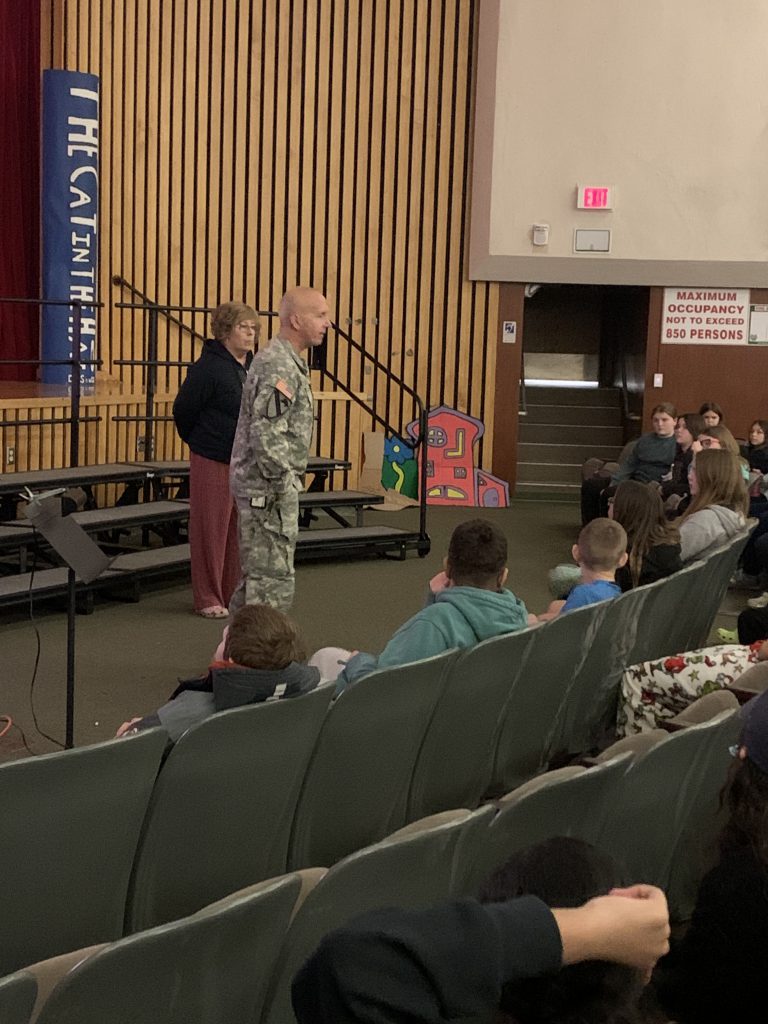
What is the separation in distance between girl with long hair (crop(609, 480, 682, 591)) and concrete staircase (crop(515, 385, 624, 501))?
6.57 meters

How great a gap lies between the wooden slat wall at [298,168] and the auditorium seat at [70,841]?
Answer: 27.2 feet

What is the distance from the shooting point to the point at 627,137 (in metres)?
10.7

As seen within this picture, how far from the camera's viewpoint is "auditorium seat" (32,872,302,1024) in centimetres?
150

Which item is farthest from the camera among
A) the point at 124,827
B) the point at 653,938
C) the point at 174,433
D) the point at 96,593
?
the point at 174,433

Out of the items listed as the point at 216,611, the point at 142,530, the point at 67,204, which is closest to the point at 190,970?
the point at 216,611

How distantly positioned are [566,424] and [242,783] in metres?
10.1

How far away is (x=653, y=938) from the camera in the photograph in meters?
1.04

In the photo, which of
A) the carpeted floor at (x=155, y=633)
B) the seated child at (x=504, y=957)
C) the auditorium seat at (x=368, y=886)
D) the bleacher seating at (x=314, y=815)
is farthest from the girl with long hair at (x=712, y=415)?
the seated child at (x=504, y=957)

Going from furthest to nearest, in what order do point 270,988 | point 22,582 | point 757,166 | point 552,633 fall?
point 757,166
point 22,582
point 552,633
point 270,988

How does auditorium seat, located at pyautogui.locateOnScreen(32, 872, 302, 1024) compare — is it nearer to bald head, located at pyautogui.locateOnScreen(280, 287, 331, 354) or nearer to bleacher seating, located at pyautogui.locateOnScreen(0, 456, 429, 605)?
bald head, located at pyautogui.locateOnScreen(280, 287, 331, 354)

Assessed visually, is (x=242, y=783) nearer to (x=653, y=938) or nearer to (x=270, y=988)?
(x=270, y=988)

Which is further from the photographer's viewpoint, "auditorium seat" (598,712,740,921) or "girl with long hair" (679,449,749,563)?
"girl with long hair" (679,449,749,563)

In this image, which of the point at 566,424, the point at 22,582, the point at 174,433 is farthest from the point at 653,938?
the point at 566,424

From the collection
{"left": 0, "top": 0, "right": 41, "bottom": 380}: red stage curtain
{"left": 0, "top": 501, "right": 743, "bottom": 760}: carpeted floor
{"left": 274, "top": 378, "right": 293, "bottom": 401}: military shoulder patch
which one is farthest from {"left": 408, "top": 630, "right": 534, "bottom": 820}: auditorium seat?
{"left": 0, "top": 0, "right": 41, "bottom": 380}: red stage curtain
